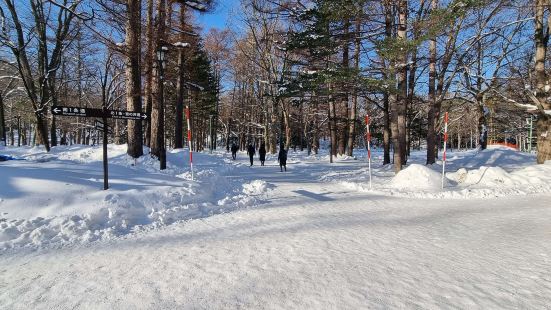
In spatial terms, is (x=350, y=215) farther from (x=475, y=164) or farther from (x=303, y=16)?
(x=475, y=164)

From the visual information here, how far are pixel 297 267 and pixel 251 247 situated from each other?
0.98 m

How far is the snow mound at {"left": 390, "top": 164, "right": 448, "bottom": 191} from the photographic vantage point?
9.76 metres

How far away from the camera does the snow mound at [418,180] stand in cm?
976

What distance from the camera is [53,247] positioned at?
4.43 metres

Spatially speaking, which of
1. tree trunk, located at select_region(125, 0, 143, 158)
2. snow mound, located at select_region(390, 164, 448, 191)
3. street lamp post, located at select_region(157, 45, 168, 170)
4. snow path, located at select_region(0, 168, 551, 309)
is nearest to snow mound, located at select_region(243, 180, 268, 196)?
snow path, located at select_region(0, 168, 551, 309)

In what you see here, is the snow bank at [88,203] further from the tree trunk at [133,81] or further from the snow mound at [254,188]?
the tree trunk at [133,81]

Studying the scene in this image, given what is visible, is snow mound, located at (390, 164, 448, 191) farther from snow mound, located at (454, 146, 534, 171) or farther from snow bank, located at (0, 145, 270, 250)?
snow mound, located at (454, 146, 534, 171)

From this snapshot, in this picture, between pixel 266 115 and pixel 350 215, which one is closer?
pixel 350 215

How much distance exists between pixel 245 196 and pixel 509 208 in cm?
A: 650

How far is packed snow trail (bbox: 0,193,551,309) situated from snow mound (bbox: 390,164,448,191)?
3.53 meters

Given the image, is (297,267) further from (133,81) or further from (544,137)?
(544,137)

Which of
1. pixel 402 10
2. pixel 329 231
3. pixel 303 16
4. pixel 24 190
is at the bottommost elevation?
pixel 329 231

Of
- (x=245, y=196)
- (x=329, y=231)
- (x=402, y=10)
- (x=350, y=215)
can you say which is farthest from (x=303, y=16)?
(x=329, y=231)

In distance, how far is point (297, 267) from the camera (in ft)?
12.5
